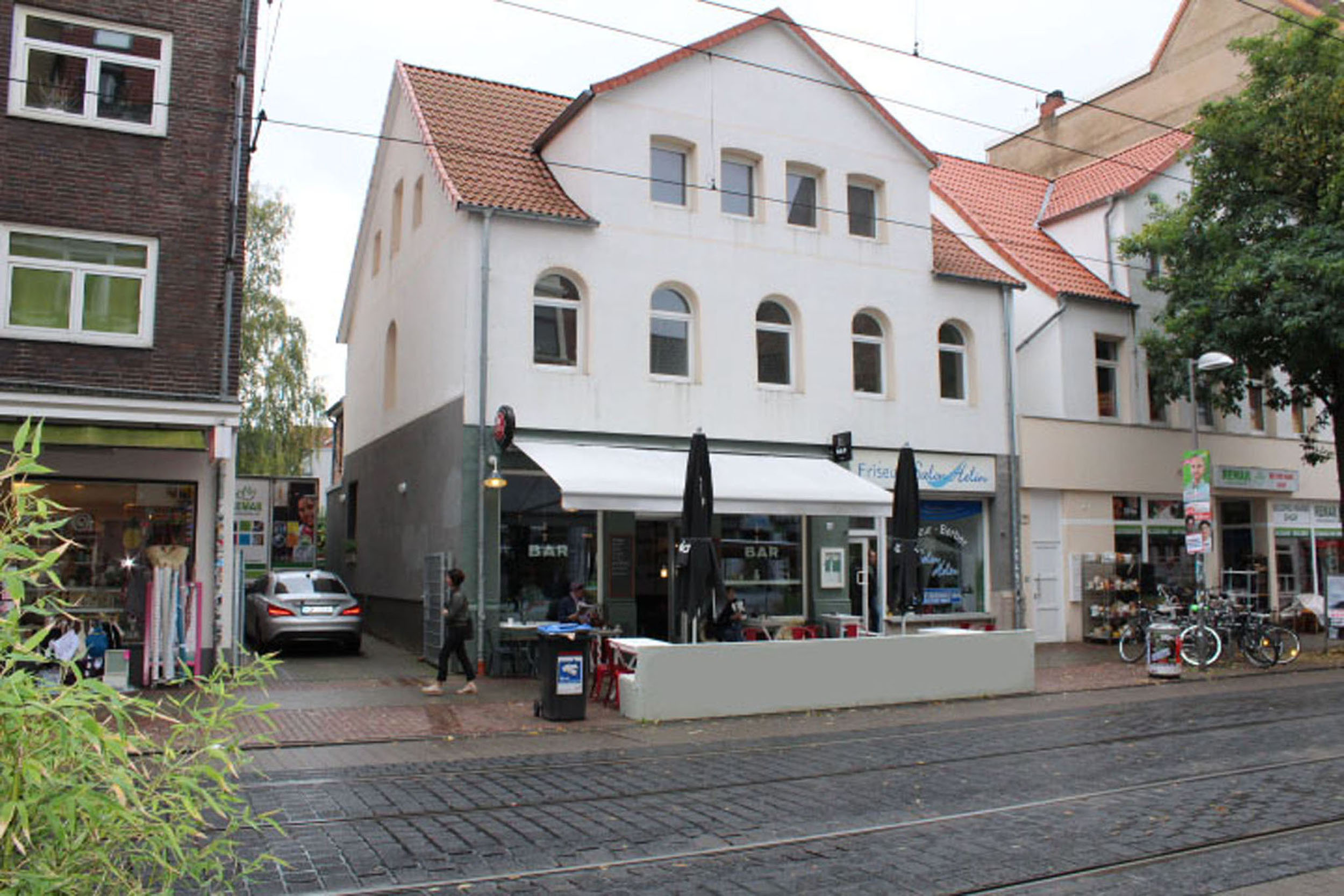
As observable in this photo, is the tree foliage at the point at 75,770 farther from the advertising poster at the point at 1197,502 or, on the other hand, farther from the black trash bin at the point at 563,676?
the advertising poster at the point at 1197,502

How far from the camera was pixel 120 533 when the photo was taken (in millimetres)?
15211

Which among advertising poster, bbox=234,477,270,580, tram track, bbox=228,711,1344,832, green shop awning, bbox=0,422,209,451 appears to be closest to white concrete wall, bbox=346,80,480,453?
advertising poster, bbox=234,477,270,580

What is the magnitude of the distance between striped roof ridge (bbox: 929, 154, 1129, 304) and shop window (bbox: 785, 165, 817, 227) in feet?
11.2

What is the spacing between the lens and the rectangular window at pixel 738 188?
65.3ft

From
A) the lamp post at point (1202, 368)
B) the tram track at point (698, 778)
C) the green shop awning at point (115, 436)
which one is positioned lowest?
the tram track at point (698, 778)

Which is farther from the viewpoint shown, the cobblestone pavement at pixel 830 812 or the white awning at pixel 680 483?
the white awning at pixel 680 483

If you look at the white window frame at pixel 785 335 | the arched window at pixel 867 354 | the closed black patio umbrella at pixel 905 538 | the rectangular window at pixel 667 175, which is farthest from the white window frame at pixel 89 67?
the arched window at pixel 867 354

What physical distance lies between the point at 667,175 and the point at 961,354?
7.29 metres

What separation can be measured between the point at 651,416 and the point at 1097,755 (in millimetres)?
9984

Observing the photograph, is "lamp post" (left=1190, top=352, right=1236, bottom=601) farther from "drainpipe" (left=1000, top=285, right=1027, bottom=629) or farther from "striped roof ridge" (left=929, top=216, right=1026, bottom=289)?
"striped roof ridge" (left=929, top=216, right=1026, bottom=289)

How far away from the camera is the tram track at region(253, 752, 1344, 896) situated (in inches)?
237

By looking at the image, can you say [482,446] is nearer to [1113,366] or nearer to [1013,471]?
[1013,471]

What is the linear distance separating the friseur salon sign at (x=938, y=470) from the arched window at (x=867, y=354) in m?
1.33

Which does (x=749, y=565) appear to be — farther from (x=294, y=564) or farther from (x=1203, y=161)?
(x=294, y=564)
